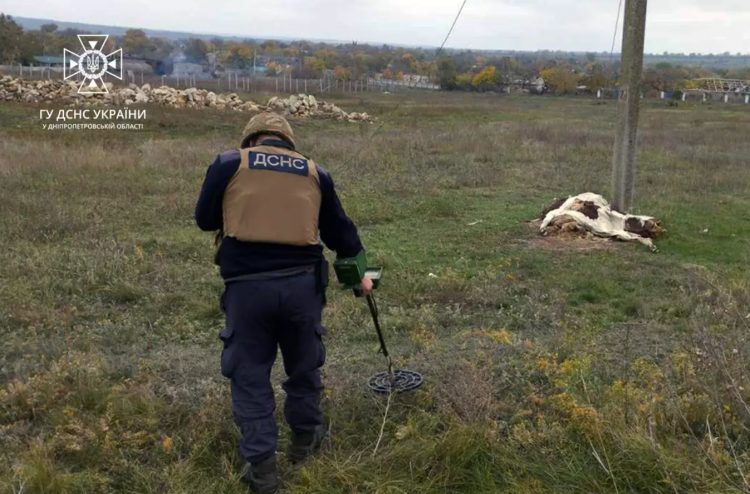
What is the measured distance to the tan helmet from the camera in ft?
10.3

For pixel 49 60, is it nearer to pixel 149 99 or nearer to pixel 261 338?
pixel 149 99

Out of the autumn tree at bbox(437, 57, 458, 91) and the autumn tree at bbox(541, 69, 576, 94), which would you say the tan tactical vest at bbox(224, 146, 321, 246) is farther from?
the autumn tree at bbox(437, 57, 458, 91)

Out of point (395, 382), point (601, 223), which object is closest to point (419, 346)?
point (395, 382)

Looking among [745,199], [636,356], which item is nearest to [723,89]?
[745,199]

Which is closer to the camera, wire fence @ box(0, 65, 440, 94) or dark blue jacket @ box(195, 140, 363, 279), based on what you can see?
dark blue jacket @ box(195, 140, 363, 279)

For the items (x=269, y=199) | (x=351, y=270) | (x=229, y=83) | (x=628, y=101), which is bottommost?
(x=351, y=270)

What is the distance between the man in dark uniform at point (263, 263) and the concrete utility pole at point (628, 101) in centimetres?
745

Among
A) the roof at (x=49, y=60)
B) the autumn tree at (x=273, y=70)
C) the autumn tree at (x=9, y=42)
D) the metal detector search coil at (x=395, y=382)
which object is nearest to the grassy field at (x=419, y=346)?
the metal detector search coil at (x=395, y=382)

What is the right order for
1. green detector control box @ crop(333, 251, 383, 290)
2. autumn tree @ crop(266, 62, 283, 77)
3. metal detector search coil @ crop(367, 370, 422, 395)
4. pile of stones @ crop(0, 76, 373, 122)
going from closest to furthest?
green detector control box @ crop(333, 251, 383, 290) < metal detector search coil @ crop(367, 370, 422, 395) < pile of stones @ crop(0, 76, 373, 122) < autumn tree @ crop(266, 62, 283, 77)

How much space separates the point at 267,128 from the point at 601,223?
7.18 m

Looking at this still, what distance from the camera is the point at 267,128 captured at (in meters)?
3.14

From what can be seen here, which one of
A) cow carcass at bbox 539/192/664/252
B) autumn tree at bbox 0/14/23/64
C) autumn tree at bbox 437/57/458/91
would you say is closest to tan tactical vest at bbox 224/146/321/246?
cow carcass at bbox 539/192/664/252

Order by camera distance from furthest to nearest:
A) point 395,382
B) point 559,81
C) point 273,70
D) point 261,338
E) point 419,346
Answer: point 273,70, point 559,81, point 419,346, point 395,382, point 261,338

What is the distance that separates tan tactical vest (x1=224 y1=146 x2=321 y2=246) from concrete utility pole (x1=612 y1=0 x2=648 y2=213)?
757 cm
